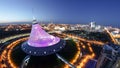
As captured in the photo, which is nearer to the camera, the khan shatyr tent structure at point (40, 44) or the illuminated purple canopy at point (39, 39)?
the khan shatyr tent structure at point (40, 44)

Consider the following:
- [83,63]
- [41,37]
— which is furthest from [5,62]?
[83,63]

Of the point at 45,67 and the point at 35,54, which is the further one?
the point at 35,54

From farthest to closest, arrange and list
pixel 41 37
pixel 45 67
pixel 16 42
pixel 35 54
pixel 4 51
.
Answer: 1. pixel 16 42
2. pixel 4 51
3. pixel 41 37
4. pixel 35 54
5. pixel 45 67

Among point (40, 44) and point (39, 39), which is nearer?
point (40, 44)

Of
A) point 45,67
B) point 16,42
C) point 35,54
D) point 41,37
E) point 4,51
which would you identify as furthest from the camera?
point 16,42

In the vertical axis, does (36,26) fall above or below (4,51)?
above

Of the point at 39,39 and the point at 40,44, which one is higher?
the point at 39,39

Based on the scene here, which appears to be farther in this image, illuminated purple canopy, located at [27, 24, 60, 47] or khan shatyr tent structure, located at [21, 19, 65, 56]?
illuminated purple canopy, located at [27, 24, 60, 47]

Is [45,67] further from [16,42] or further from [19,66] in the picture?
[16,42]
